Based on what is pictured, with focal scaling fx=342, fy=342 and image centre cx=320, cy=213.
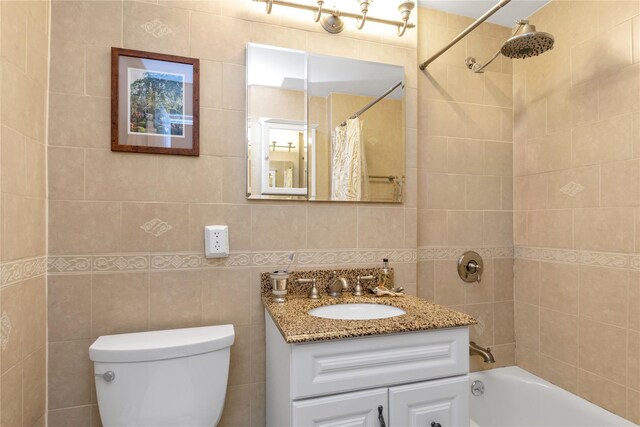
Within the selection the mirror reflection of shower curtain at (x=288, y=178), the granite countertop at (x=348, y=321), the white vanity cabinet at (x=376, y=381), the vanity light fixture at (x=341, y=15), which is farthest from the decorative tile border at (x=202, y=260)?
the vanity light fixture at (x=341, y=15)

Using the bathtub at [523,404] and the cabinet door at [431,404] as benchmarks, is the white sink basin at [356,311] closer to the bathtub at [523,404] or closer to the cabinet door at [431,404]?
the cabinet door at [431,404]

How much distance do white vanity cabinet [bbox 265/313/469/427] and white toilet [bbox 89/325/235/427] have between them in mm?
237

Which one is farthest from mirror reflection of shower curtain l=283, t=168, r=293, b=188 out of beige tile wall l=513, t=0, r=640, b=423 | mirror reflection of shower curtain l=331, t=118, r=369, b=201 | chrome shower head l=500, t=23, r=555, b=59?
beige tile wall l=513, t=0, r=640, b=423

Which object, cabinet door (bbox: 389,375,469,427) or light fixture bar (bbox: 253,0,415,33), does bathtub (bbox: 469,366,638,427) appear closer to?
cabinet door (bbox: 389,375,469,427)

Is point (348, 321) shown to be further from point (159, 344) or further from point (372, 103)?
point (372, 103)

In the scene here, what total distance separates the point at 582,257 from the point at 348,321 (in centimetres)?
131

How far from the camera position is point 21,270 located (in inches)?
43.9

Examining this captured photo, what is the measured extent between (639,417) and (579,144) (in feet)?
4.06

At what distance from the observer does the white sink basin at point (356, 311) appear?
142 cm

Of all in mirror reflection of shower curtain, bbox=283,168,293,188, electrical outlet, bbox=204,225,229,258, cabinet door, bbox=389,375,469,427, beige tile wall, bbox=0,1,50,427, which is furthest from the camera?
mirror reflection of shower curtain, bbox=283,168,293,188

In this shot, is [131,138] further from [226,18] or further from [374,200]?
[374,200]

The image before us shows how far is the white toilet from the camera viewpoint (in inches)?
45.1

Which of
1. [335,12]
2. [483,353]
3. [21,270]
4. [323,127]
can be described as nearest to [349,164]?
[323,127]

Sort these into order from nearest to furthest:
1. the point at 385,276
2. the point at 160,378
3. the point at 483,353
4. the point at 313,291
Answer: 1. the point at 160,378
2. the point at 313,291
3. the point at 385,276
4. the point at 483,353
